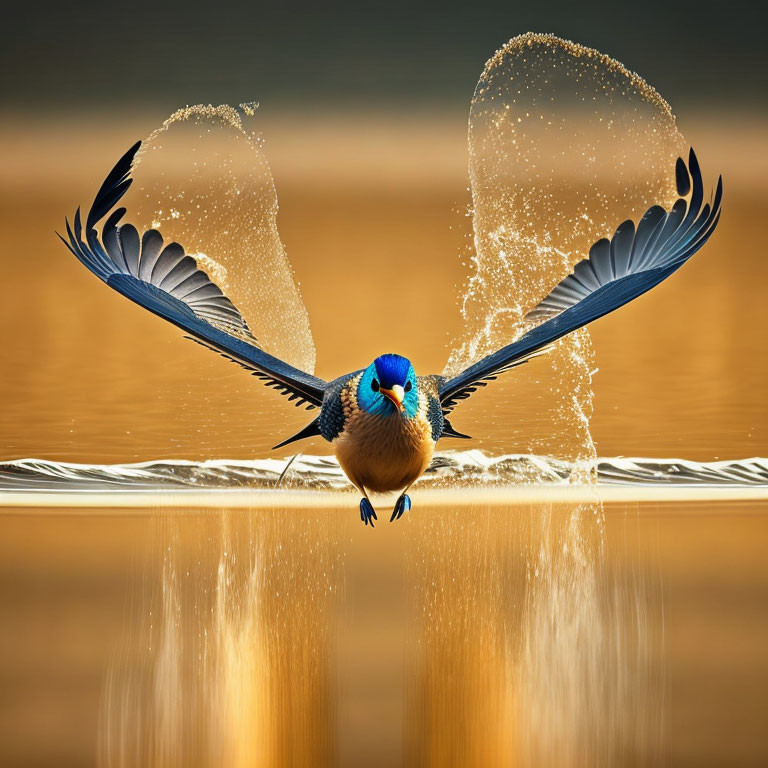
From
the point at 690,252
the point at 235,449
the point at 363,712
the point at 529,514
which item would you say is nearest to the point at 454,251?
the point at 235,449

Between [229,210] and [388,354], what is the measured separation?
3.24 metres

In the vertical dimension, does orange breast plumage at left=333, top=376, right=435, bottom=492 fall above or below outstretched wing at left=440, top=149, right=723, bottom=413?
below

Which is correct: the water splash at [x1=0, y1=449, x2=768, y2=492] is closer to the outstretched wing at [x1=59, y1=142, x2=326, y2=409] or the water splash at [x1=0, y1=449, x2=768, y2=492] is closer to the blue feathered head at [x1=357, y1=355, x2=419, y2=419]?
the outstretched wing at [x1=59, y1=142, x2=326, y2=409]

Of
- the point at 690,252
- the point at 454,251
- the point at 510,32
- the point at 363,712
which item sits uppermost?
the point at 510,32

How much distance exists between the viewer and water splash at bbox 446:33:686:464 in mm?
4906

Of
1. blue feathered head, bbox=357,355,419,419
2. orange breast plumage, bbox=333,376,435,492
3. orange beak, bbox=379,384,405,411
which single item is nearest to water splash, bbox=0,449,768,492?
orange breast plumage, bbox=333,376,435,492

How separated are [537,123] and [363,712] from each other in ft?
12.9

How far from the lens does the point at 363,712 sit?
1833mm

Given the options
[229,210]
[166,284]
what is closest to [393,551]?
[166,284]

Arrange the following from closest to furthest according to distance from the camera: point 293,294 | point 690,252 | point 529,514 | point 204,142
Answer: point 690,252 → point 529,514 → point 293,294 → point 204,142

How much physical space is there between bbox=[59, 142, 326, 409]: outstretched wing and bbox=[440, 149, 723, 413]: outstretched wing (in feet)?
1.23

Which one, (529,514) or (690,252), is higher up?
(690,252)

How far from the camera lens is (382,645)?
2199mm

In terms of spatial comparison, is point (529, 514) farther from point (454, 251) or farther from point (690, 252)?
point (454, 251)
